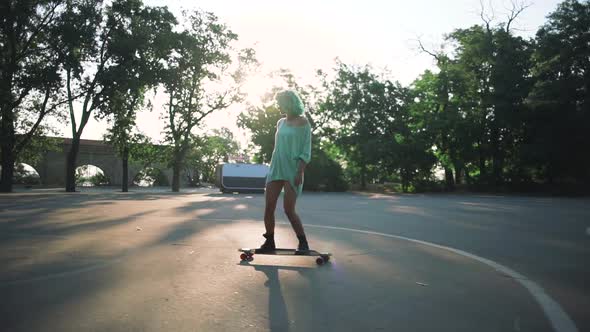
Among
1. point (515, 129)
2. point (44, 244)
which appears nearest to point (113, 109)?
point (44, 244)

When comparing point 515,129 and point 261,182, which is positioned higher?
point 515,129

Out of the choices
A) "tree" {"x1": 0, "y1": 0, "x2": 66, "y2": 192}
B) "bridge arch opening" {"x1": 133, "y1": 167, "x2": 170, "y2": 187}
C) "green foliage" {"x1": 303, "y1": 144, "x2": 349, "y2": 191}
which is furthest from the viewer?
"bridge arch opening" {"x1": 133, "y1": 167, "x2": 170, "y2": 187}

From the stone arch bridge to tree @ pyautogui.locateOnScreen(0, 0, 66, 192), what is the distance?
68.7 feet

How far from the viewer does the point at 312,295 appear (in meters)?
3.16

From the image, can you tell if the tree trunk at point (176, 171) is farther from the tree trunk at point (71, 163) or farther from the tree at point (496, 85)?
the tree at point (496, 85)

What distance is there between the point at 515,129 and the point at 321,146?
64.0 feet

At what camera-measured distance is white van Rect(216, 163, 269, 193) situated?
3572 centimetres

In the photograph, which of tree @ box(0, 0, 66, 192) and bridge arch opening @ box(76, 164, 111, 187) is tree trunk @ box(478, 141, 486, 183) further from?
bridge arch opening @ box(76, 164, 111, 187)

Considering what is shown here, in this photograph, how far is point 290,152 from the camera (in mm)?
4859

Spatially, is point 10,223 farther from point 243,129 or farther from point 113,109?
point 243,129

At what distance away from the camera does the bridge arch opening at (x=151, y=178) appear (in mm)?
56944

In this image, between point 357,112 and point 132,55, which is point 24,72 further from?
point 357,112

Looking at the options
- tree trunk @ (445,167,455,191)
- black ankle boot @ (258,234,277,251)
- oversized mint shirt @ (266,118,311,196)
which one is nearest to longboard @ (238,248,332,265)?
black ankle boot @ (258,234,277,251)

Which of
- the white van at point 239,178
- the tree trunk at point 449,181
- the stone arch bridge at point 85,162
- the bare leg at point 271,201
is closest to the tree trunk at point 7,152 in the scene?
the white van at point 239,178
